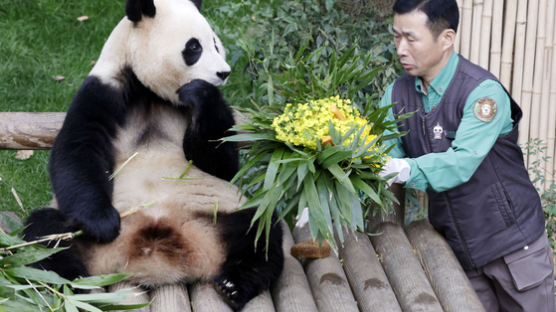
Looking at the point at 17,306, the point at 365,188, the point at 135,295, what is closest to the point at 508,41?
the point at 365,188

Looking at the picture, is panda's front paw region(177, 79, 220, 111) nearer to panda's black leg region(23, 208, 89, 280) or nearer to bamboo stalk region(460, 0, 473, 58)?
panda's black leg region(23, 208, 89, 280)

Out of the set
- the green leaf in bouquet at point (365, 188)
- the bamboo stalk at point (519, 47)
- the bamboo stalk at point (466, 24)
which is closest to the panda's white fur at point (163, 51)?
the green leaf in bouquet at point (365, 188)

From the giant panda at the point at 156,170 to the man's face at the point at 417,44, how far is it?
0.76m

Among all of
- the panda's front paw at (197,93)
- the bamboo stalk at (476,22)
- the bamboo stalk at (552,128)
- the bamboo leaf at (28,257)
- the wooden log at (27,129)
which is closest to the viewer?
the bamboo leaf at (28,257)

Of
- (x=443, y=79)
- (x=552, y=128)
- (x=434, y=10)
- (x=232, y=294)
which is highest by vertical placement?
(x=434, y=10)

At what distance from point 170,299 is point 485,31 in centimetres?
249

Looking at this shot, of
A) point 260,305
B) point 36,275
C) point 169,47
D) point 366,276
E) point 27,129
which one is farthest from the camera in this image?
point 27,129

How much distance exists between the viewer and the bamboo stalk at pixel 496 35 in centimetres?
432

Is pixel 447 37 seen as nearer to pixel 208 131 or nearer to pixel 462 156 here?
pixel 462 156

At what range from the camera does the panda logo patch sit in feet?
10.0

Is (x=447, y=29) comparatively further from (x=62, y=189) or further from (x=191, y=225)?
(x=62, y=189)

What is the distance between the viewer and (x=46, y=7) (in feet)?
18.9

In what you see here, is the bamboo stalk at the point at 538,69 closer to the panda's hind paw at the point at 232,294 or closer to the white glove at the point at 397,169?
the white glove at the point at 397,169

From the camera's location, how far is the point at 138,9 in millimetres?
2941
